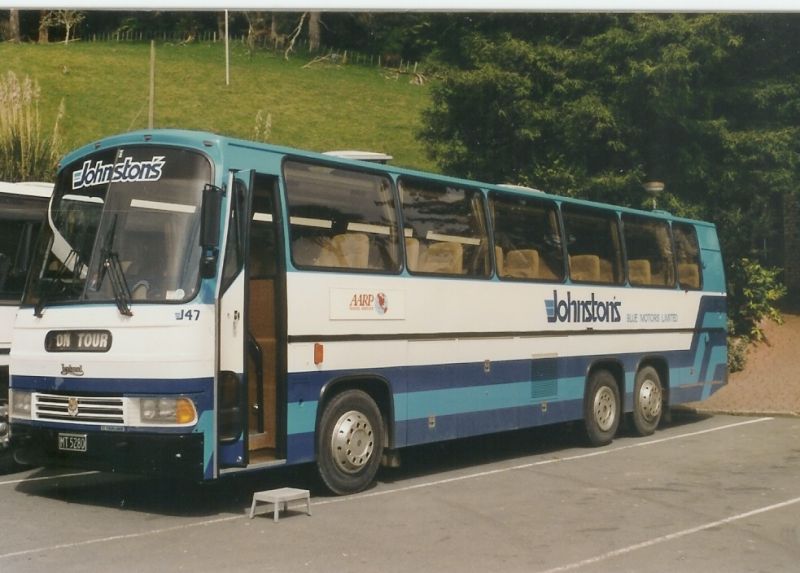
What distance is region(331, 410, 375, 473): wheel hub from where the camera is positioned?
10711 millimetres

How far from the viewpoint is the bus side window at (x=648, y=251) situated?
53.1 feet

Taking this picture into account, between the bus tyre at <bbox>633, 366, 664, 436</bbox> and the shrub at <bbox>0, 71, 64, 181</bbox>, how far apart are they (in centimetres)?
1026

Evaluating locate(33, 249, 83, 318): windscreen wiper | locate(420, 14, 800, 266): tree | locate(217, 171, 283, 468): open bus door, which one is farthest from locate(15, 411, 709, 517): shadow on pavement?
locate(420, 14, 800, 266): tree

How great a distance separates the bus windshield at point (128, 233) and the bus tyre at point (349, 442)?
2.03 meters

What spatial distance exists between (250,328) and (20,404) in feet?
6.86

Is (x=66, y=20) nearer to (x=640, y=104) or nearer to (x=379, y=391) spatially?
(x=640, y=104)

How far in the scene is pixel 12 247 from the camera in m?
12.0

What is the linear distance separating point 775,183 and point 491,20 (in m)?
6.06

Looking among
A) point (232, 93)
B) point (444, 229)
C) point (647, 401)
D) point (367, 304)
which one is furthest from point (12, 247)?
point (232, 93)

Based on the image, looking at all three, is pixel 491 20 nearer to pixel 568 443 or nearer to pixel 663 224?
Answer: pixel 663 224

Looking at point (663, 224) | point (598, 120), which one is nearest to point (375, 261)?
point (663, 224)

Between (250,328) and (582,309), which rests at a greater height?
(582,309)

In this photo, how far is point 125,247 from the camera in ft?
31.8

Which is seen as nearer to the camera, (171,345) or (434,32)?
(171,345)
